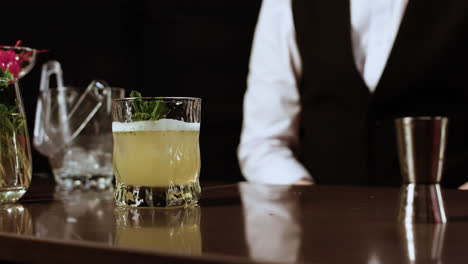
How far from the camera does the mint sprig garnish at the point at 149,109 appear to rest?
699 mm

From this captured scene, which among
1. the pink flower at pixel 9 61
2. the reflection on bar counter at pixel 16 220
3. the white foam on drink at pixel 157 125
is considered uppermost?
the pink flower at pixel 9 61

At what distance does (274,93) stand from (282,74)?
0.07 metres

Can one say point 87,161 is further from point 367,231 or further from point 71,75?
point 71,75

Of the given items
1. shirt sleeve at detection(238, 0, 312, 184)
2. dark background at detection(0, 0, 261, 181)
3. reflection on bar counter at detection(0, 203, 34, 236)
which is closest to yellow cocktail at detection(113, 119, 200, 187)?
reflection on bar counter at detection(0, 203, 34, 236)

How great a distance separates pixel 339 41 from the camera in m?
1.64

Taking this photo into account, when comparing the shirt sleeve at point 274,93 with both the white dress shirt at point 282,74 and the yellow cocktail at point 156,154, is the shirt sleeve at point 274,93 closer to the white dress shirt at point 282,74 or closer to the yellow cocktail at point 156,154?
the white dress shirt at point 282,74

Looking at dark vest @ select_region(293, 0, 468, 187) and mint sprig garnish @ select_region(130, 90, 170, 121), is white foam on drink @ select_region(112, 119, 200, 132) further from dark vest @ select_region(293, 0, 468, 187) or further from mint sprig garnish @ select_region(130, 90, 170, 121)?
dark vest @ select_region(293, 0, 468, 187)

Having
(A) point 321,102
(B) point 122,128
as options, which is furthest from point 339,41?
(B) point 122,128

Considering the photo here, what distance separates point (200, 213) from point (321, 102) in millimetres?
1135

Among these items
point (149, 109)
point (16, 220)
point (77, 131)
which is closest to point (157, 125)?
point (149, 109)

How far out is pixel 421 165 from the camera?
0.55 metres

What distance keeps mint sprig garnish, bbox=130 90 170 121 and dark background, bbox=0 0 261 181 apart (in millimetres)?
1661

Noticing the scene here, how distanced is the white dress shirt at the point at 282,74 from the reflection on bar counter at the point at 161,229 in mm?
970

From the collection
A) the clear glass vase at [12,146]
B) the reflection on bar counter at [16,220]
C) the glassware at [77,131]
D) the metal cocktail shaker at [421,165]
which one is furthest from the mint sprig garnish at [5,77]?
the metal cocktail shaker at [421,165]
